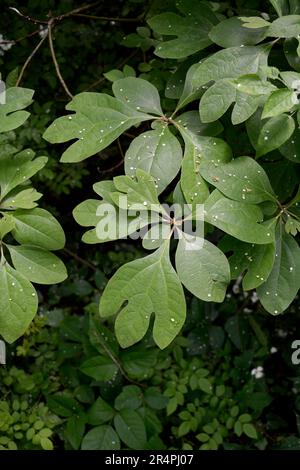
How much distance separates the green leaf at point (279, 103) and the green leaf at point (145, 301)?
321 mm

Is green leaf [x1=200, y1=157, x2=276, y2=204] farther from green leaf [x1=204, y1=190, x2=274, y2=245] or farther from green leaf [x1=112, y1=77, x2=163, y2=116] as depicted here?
green leaf [x1=112, y1=77, x2=163, y2=116]

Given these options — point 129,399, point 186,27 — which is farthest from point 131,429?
point 186,27

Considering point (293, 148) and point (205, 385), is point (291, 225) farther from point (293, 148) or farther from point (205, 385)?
point (205, 385)

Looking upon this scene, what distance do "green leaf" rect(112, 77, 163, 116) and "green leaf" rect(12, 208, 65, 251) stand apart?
29cm

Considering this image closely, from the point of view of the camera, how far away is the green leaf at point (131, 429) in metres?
1.65

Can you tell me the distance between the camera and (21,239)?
1.11m

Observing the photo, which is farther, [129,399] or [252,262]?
[129,399]

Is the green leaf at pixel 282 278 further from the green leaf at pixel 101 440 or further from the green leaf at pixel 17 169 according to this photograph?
the green leaf at pixel 101 440

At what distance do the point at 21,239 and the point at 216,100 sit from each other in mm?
459

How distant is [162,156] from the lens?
111cm

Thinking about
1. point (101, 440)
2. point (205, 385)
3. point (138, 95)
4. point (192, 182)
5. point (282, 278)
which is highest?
point (138, 95)

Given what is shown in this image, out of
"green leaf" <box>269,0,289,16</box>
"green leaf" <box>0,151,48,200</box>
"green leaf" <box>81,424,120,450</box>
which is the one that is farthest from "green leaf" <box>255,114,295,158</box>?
"green leaf" <box>81,424,120,450</box>

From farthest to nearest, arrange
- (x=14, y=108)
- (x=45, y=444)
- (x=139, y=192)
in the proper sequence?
(x=45, y=444) → (x=14, y=108) → (x=139, y=192)
